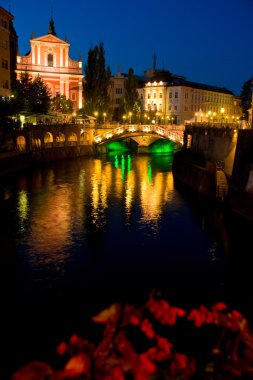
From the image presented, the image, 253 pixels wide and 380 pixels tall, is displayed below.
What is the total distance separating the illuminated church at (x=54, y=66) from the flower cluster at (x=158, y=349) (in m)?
58.8

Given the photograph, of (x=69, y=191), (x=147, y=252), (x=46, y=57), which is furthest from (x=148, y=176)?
(x=46, y=57)

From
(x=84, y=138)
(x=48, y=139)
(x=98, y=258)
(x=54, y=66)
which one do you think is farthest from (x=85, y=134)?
(x=98, y=258)

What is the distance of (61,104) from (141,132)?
46.8 ft

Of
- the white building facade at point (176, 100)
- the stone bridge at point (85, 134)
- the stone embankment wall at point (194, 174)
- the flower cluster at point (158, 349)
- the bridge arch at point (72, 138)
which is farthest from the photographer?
the white building facade at point (176, 100)

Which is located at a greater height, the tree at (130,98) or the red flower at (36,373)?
the tree at (130,98)

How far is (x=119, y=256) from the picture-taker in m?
17.9

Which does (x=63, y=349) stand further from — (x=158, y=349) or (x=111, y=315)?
(x=158, y=349)

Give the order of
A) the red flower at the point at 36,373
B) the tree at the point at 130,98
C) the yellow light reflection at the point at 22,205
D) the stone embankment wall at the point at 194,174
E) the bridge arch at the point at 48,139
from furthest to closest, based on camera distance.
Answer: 1. the tree at the point at 130,98
2. the bridge arch at the point at 48,139
3. the stone embankment wall at the point at 194,174
4. the yellow light reflection at the point at 22,205
5. the red flower at the point at 36,373

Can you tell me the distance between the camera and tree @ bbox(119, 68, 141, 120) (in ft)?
222

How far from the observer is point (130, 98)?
6862cm

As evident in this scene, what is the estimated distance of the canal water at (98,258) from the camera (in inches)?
496

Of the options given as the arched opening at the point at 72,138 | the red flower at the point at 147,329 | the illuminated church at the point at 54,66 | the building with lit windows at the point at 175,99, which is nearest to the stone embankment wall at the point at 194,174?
the arched opening at the point at 72,138

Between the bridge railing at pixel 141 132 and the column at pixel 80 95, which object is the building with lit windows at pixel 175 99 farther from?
the bridge railing at pixel 141 132

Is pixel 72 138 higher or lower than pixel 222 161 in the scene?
higher
